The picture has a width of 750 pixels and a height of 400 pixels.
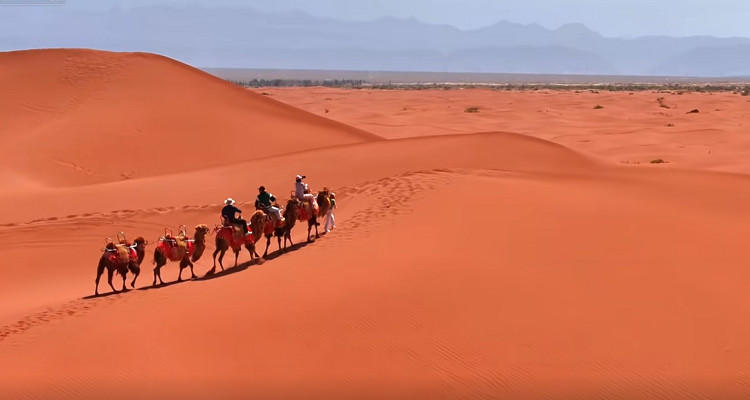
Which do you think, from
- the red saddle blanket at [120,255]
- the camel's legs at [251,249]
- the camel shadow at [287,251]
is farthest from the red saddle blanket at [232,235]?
the red saddle blanket at [120,255]

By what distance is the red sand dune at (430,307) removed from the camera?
9.27 meters

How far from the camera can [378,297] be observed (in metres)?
11.2

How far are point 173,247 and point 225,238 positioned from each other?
0.98m

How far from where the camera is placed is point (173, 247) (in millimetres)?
13844

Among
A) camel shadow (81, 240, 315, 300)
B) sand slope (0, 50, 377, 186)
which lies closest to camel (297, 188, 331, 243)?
camel shadow (81, 240, 315, 300)

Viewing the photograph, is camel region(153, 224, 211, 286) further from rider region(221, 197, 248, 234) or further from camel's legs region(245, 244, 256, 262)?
camel's legs region(245, 244, 256, 262)

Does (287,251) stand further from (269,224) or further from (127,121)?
(127,121)

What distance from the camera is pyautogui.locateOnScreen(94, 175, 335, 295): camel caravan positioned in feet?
44.3

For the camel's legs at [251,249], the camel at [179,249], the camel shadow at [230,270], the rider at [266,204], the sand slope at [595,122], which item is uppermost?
the rider at [266,204]

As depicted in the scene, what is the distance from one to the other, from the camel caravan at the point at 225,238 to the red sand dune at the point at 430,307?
1.91 feet

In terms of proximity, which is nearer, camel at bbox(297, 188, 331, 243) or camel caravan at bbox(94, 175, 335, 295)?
camel caravan at bbox(94, 175, 335, 295)

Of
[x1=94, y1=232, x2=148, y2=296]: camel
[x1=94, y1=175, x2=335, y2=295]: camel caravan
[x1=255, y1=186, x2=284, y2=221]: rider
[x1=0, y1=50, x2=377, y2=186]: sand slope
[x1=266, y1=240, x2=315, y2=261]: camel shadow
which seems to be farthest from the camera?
[x1=0, y1=50, x2=377, y2=186]: sand slope

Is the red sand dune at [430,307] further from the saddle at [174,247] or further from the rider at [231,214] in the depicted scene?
the rider at [231,214]

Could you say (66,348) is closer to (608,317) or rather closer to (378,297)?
(378,297)
